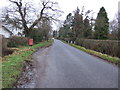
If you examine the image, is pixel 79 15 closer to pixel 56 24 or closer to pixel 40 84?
pixel 56 24

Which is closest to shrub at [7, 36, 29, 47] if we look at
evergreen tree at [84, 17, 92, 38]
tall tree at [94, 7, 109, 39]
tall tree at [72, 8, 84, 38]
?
tall tree at [72, 8, 84, 38]

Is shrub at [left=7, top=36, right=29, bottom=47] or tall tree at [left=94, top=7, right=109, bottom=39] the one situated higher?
tall tree at [left=94, top=7, right=109, bottom=39]

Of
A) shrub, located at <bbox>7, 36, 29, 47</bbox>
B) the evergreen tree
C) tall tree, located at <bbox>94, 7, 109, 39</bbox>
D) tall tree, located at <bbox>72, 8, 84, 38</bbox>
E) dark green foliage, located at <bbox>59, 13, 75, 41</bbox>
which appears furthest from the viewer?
dark green foliage, located at <bbox>59, 13, 75, 41</bbox>

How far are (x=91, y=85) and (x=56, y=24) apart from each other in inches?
1000

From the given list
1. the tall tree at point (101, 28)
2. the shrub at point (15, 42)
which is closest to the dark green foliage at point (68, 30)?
the tall tree at point (101, 28)

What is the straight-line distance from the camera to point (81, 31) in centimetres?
3091

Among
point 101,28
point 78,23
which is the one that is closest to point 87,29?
point 78,23

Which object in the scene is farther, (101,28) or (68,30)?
(68,30)

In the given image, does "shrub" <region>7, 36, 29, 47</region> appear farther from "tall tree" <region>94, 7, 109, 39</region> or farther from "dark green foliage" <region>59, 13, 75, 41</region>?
"dark green foliage" <region>59, 13, 75, 41</region>

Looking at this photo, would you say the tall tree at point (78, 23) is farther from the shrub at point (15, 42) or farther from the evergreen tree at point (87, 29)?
the shrub at point (15, 42)

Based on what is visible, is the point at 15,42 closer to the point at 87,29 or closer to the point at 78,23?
the point at 87,29

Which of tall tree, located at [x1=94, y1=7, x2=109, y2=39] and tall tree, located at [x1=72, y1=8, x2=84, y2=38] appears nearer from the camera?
tall tree, located at [x1=94, y1=7, x2=109, y2=39]

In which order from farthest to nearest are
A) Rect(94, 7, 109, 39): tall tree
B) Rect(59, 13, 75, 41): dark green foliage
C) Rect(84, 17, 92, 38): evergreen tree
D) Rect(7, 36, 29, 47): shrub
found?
Rect(59, 13, 75, 41): dark green foliage < Rect(84, 17, 92, 38): evergreen tree < Rect(94, 7, 109, 39): tall tree < Rect(7, 36, 29, 47): shrub

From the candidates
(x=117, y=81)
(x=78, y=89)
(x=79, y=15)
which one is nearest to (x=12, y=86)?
(x=78, y=89)
